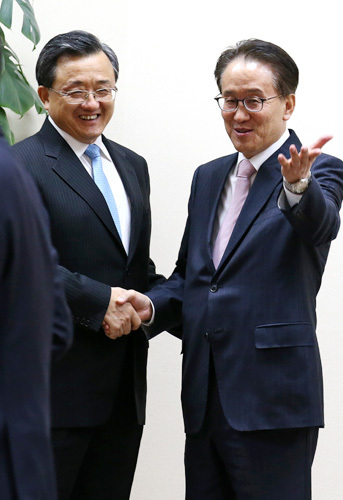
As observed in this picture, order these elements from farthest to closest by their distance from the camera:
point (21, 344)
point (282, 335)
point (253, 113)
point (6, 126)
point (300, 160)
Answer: point (6, 126) → point (253, 113) → point (282, 335) → point (300, 160) → point (21, 344)

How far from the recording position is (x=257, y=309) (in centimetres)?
235

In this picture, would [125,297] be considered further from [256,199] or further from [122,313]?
[256,199]

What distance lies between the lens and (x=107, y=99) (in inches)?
105

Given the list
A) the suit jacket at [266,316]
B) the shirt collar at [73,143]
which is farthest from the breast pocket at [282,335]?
the shirt collar at [73,143]

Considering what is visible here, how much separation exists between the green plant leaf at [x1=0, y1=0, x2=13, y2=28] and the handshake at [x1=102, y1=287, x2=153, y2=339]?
1.10 metres

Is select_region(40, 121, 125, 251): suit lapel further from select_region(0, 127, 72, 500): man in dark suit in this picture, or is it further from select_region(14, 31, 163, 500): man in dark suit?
select_region(0, 127, 72, 500): man in dark suit

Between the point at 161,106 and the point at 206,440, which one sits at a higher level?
the point at 161,106

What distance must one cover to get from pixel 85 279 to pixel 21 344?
1.32m

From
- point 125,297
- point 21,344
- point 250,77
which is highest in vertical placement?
point 250,77

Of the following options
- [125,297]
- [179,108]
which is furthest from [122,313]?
[179,108]

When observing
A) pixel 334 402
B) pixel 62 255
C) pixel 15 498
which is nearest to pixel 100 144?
pixel 62 255

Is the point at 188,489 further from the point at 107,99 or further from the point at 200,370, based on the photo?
the point at 107,99

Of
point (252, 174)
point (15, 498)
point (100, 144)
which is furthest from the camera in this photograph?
point (100, 144)

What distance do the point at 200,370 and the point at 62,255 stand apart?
1.65ft
